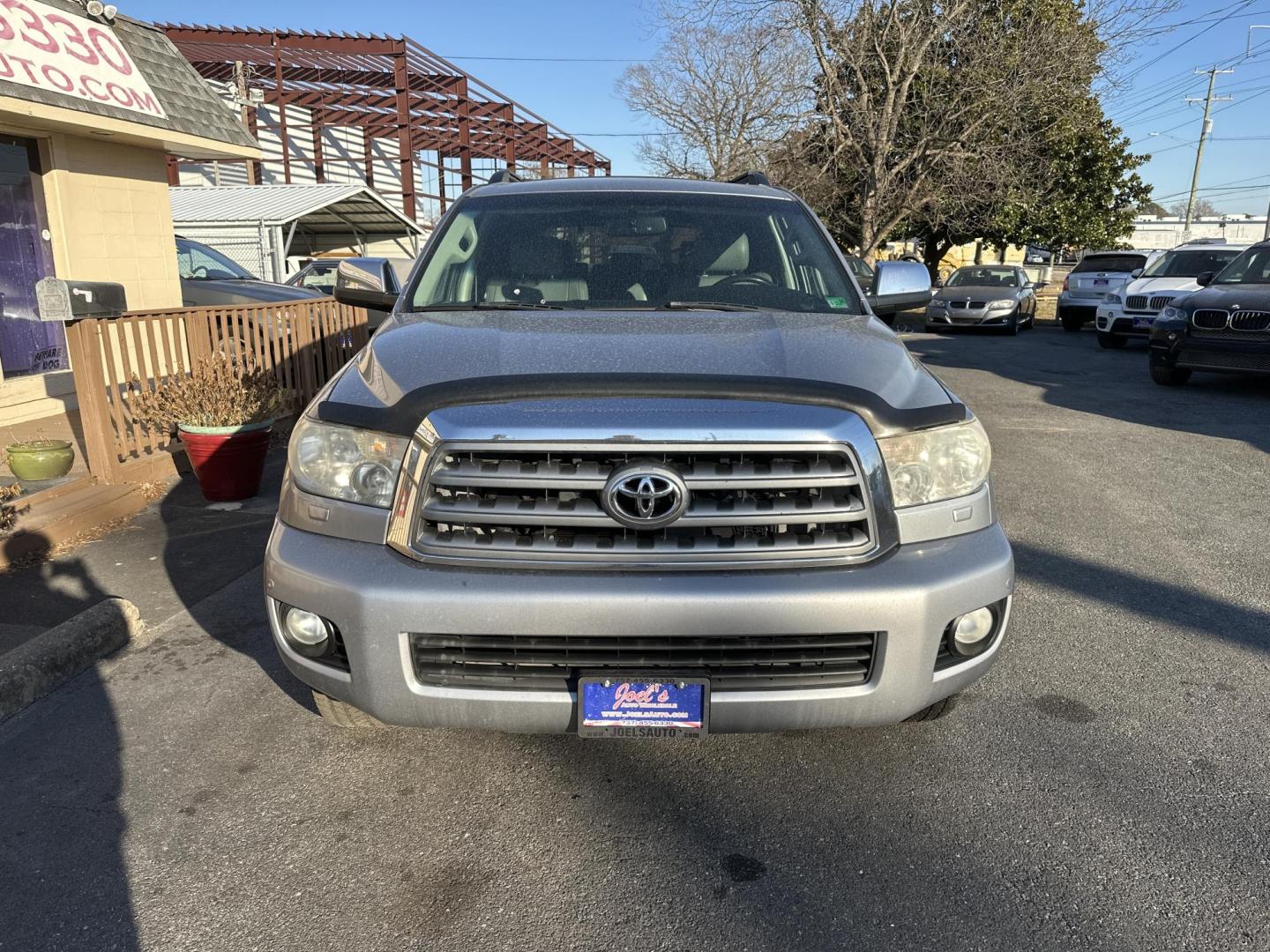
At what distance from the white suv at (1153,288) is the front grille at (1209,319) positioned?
517 cm

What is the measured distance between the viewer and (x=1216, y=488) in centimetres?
663

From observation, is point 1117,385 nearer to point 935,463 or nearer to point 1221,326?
point 1221,326

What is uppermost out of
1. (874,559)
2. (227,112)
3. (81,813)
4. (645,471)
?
(227,112)

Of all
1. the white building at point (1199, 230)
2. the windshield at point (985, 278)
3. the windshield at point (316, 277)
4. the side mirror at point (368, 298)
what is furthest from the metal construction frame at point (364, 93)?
the white building at point (1199, 230)

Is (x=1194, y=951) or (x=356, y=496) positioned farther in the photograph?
(x=356, y=496)

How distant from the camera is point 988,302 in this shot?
19219mm

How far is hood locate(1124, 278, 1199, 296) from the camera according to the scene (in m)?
14.8

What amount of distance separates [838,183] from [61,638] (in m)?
22.2

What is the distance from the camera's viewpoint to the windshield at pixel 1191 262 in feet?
50.5

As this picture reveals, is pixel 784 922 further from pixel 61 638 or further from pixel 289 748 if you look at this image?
pixel 61 638

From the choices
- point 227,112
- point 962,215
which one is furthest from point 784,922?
point 962,215

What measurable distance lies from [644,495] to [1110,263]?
21760 millimetres

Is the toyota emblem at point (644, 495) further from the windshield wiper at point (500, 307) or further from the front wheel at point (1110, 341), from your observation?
the front wheel at point (1110, 341)

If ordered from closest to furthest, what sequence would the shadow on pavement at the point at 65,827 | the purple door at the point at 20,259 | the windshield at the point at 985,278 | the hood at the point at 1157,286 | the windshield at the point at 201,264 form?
the shadow on pavement at the point at 65,827 < the purple door at the point at 20,259 < the windshield at the point at 201,264 < the hood at the point at 1157,286 < the windshield at the point at 985,278
